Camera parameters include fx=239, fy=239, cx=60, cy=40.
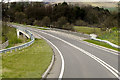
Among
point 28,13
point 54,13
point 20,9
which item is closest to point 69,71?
point 54,13

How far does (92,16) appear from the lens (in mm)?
90188

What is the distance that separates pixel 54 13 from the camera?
99.3 meters

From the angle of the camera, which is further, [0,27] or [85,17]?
[85,17]

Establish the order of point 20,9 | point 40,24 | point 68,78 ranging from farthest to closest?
point 20,9 → point 40,24 → point 68,78

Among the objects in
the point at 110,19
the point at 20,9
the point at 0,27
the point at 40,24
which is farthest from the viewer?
the point at 20,9

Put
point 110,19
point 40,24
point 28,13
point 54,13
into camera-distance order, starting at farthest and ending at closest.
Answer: point 28,13 → point 54,13 → point 40,24 → point 110,19

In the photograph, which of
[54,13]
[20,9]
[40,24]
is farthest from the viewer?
[20,9]

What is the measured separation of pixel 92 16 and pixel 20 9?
2033 inches

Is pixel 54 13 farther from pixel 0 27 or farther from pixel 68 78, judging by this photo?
pixel 68 78

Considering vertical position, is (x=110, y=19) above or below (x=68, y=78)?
above

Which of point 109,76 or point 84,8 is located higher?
point 84,8

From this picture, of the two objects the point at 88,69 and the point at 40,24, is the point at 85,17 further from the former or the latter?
the point at 88,69

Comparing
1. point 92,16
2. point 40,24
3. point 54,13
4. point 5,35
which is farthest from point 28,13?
point 5,35

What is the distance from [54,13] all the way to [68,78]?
3491 inches
